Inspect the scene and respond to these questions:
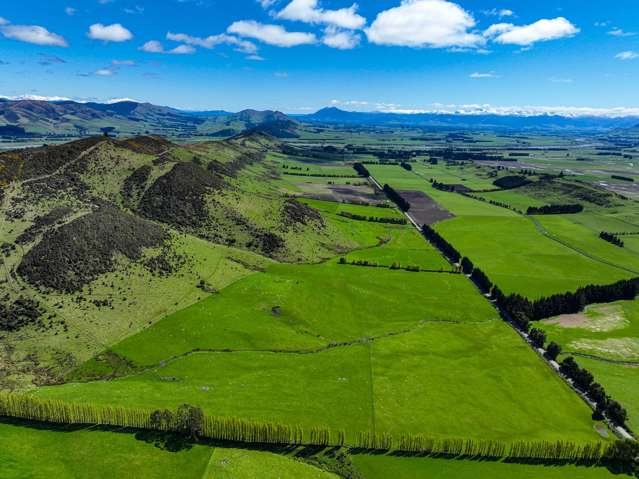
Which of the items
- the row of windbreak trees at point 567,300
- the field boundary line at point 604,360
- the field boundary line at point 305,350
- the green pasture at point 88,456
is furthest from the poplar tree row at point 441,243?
the green pasture at point 88,456

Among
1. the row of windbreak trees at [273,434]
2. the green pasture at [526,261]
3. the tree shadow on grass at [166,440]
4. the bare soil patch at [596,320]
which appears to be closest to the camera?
the tree shadow on grass at [166,440]

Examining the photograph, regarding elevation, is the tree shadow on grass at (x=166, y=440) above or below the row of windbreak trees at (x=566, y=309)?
below

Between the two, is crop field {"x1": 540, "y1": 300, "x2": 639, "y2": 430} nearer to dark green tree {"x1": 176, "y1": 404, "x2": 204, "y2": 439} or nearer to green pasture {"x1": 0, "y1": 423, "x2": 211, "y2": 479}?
dark green tree {"x1": 176, "y1": 404, "x2": 204, "y2": 439}

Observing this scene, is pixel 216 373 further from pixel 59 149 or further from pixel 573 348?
pixel 59 149

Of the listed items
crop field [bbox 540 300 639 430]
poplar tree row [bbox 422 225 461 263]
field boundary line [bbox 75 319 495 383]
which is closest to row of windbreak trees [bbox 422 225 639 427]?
crop field [bbox 540 300 639 430]

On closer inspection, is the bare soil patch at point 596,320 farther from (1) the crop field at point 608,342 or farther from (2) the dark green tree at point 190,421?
(2) the dark green tree at point 190,421

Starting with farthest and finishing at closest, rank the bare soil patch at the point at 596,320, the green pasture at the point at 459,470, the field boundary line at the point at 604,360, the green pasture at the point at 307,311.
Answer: the bare soil patch at the point at 596,320 → the field boundary line at the point at 604,360 → the green pasture at the point at 307,311 → the green pasture at the point at 459,470
